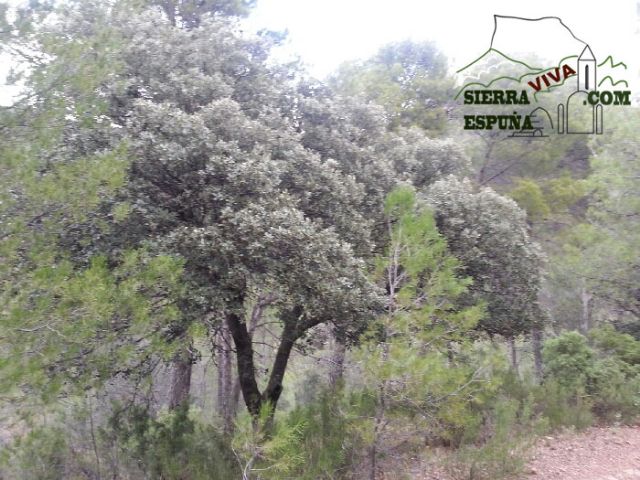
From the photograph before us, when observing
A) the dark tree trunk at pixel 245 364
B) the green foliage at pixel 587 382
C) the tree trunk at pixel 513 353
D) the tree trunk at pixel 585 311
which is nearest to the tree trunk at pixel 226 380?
the dark tree trunk at pixel 245 364

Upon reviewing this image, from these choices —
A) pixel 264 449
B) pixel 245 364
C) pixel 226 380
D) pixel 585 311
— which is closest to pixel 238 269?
pixel 264 449

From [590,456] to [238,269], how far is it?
199 inches

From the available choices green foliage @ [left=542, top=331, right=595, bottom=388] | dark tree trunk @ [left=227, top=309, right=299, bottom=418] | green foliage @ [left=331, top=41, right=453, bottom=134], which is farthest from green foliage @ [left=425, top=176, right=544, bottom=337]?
green foliage @ [left=331, top=41, right=453, bottom=134]

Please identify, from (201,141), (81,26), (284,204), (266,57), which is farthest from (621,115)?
(81,26)

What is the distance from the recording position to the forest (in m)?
4.29

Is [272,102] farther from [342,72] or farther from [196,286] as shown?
[342,72]

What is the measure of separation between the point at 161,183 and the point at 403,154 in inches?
151

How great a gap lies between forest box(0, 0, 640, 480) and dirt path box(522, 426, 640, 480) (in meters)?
A: 0.25

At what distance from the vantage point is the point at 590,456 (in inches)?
250

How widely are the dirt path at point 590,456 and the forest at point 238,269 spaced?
9.6 inches

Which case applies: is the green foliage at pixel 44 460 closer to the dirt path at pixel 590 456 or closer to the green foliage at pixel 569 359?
the dirt path at pixel 590 456

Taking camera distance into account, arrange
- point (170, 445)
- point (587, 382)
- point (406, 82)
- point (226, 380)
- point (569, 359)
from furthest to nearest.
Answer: point (406, 82)
point (226, 380)
point (569, 359)
point (587, 382)
point (170, 445)

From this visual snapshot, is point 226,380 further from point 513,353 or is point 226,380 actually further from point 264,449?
point 513,353

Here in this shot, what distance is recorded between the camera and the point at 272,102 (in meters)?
6.62
